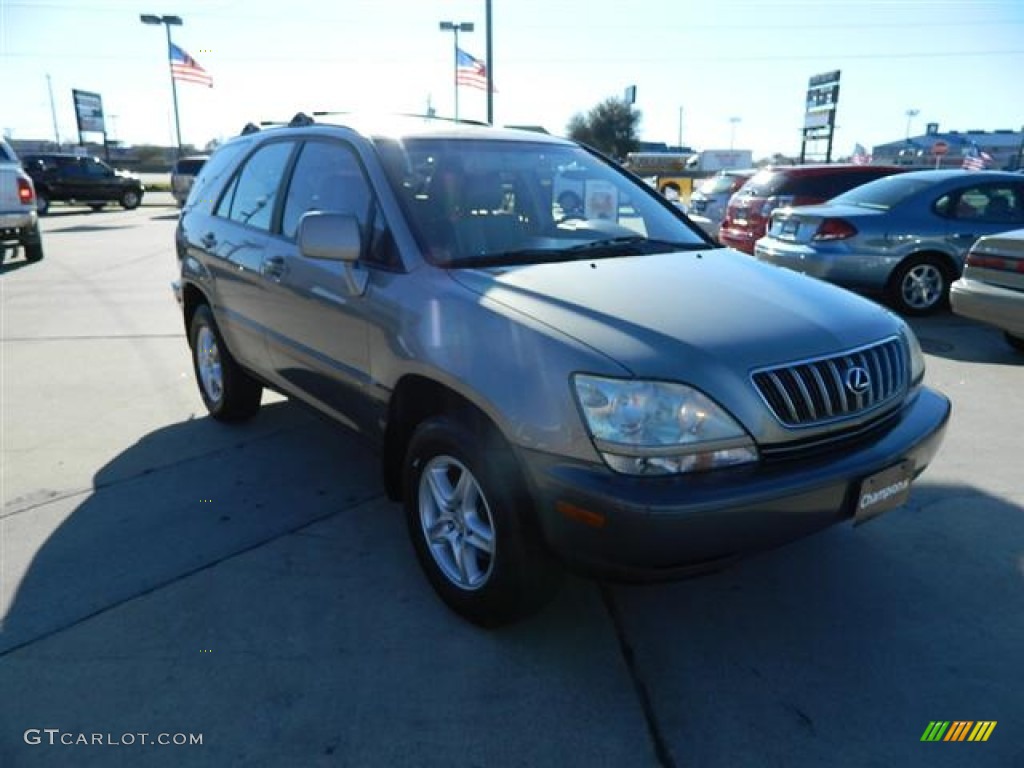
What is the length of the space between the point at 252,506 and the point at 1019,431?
4.49 metres

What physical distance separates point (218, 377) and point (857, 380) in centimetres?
386

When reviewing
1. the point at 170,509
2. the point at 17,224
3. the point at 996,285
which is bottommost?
the point at 170,509

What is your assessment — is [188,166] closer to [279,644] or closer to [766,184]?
[766,184]

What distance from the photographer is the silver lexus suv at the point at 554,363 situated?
86.0 inches

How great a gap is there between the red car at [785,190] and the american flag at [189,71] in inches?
905

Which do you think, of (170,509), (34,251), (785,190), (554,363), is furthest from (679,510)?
(34,251)

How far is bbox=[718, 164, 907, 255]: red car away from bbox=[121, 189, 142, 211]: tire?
80.9 ft

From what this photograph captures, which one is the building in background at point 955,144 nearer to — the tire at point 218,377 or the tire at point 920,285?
the tire at point 920,285

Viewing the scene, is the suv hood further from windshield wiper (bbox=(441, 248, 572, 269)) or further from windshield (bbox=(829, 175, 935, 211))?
windshield (bbox=(829, 175, 935, 211))

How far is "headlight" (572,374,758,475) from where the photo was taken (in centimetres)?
216

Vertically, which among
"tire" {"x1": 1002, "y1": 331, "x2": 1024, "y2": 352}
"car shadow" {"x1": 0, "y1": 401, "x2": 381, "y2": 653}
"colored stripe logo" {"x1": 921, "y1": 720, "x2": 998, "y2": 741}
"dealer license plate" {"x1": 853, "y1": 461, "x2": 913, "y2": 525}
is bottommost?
"car shadow" {"x1": 0, "y1": 401, "x2": 381, "y2": 653}

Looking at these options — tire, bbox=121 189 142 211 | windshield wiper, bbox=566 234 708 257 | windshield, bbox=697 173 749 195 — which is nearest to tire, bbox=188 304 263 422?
windshield wiper, bbox=566 234 708 257

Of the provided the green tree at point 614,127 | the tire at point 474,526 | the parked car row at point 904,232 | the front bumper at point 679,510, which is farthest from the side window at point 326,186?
the green tree at point 614,127

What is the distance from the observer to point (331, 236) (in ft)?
9.34
